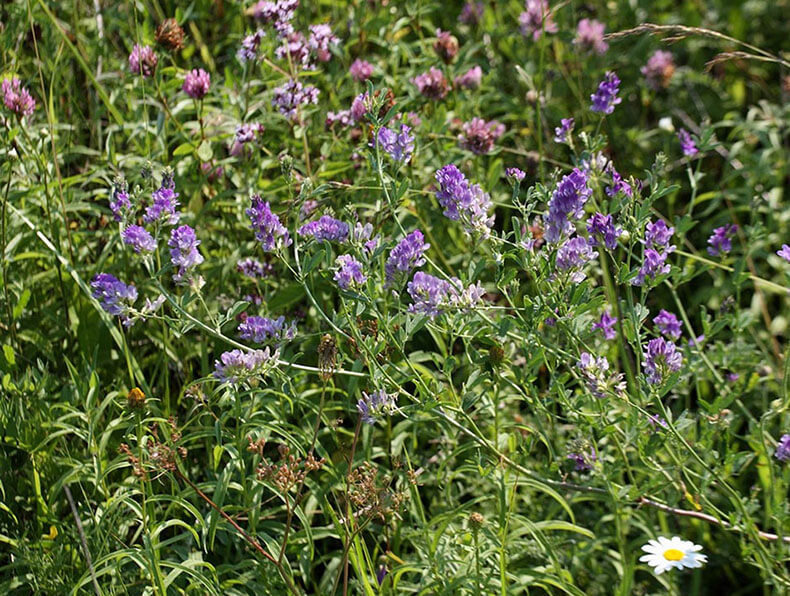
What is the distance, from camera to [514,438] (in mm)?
2170

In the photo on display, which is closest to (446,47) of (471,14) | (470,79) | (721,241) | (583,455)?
(470,79)

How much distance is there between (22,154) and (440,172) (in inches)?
48.5

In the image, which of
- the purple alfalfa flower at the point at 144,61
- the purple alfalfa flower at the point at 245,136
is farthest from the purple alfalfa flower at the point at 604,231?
the purple alfalfa flower at the point at 144,61

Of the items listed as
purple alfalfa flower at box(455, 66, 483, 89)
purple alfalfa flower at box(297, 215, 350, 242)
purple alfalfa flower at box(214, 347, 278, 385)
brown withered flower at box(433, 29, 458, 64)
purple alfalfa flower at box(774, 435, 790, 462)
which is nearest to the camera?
purple alfalfa flower at box(214, 347, 278, 385)

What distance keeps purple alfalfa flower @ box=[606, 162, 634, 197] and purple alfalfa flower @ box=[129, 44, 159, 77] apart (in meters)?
1.16

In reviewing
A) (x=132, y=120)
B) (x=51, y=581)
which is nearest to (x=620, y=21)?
(x=132, y=120)

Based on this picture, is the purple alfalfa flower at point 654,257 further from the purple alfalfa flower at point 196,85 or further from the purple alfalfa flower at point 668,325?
the purple alfalfa flower at point 196,85

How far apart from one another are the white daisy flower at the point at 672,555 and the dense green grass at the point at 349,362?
0.33ft

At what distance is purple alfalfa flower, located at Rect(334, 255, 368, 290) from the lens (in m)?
1.73

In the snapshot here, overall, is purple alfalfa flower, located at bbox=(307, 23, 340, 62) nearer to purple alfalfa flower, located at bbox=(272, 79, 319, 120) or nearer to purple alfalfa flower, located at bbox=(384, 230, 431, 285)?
purple alfalfa flower, located at bbox=(272, 79, 319, 120)

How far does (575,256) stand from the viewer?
5.63 feet

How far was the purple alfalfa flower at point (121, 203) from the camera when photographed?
70.8 inches

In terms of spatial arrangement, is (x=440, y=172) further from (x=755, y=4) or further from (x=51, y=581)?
(x=755, y=4)

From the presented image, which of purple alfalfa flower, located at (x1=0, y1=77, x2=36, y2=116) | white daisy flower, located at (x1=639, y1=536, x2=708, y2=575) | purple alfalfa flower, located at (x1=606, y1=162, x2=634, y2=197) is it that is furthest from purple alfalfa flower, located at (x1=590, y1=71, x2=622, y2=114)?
purple alfalfa flower, located at (x1=0, y1=77, x2=36, y2=116)
